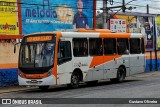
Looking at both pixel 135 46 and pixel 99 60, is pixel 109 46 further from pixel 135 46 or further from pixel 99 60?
pixel 135 46

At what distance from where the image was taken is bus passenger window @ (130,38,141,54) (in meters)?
26.1

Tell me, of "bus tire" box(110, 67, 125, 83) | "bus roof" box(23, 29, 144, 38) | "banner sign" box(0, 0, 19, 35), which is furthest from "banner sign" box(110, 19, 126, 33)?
"banner sign" box(0, 0, 19, 35)

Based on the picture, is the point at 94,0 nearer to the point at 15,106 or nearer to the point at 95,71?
the point at 95,71

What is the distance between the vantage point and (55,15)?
95.5 ft

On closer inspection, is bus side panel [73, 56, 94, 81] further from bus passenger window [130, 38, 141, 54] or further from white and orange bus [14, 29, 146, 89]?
bus passenger window [130, 38, 141, 54]

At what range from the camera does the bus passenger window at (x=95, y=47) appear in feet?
74.2

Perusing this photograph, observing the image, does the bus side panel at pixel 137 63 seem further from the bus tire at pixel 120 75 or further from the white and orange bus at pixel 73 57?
the bus tire at pixel 120 75

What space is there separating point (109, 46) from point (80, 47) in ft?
9.27

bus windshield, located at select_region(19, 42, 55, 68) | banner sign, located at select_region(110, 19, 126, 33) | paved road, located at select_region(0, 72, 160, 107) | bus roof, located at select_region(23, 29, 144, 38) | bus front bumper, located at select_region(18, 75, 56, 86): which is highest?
banner sign, located at select_region(110, 19, 126, 33)

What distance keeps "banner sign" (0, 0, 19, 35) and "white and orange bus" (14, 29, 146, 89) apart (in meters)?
4.25

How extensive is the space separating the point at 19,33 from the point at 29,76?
6458 mm

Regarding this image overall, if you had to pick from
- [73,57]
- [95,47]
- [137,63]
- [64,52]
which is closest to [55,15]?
[137,63]

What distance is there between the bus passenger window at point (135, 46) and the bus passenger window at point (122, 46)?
21.7 inches

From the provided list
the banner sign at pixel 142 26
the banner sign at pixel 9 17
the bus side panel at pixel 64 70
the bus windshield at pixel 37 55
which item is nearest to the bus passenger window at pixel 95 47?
the bus side panel at pixel 64 70
